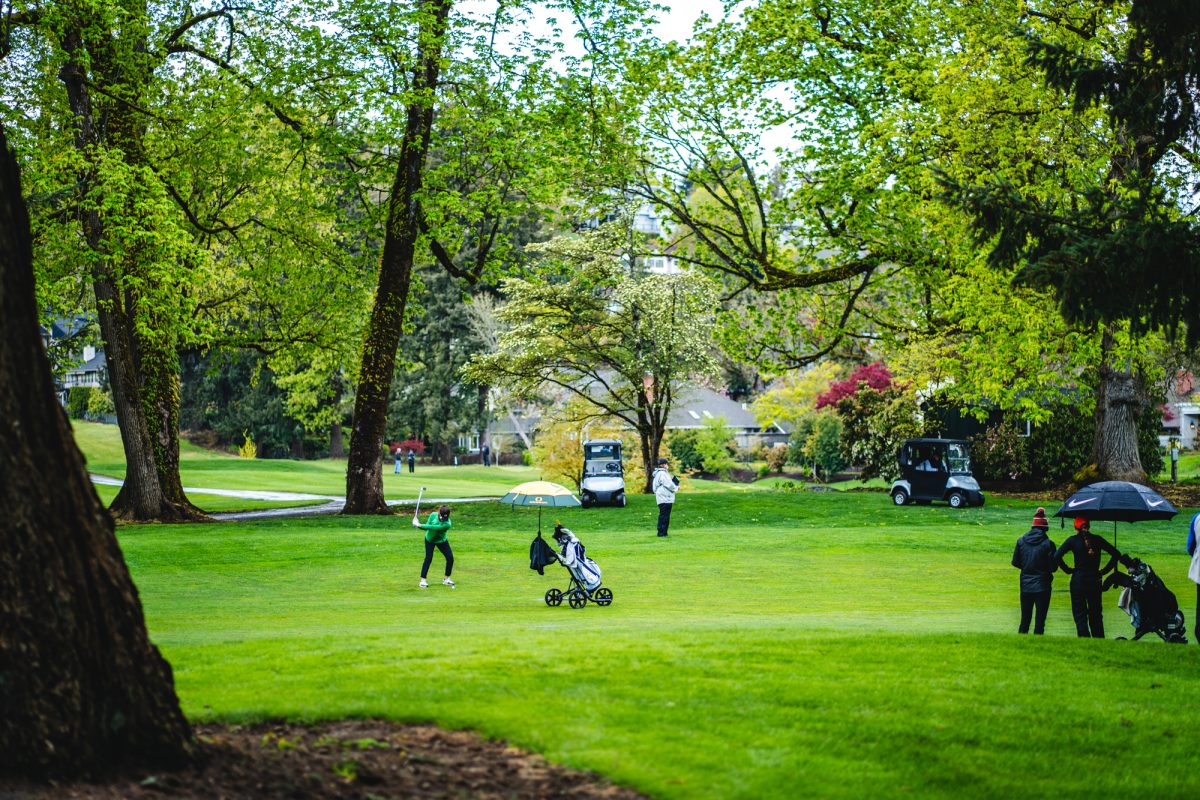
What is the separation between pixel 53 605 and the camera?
6309mm

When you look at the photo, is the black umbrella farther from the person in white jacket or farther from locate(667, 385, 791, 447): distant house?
locate(667, 385, 791, 447): distant house

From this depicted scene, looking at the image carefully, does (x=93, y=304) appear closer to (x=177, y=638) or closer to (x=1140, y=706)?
(x=177, y=638)

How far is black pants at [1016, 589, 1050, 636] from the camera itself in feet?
46.8

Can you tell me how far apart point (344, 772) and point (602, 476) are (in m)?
32.6

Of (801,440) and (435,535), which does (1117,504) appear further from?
(801,440)

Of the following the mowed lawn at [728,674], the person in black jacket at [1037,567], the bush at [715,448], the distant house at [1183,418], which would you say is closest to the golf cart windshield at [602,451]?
the mowed lawn at [728,674]

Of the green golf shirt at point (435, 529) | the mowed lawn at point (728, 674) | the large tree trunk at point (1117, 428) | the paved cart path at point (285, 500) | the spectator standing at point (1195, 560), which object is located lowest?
the paved cart path at point (285, 500)

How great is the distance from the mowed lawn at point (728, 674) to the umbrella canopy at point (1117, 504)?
1.60 metres

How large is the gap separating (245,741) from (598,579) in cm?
1028

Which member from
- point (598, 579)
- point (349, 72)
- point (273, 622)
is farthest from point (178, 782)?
point (349, 72)

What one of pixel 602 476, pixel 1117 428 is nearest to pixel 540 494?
pixel 602 476

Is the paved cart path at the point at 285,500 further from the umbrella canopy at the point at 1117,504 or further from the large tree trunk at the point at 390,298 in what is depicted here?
the umbrella canopy at the point at 1117,504

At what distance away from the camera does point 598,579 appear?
17344mm

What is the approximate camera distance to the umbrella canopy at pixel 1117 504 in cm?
1609
